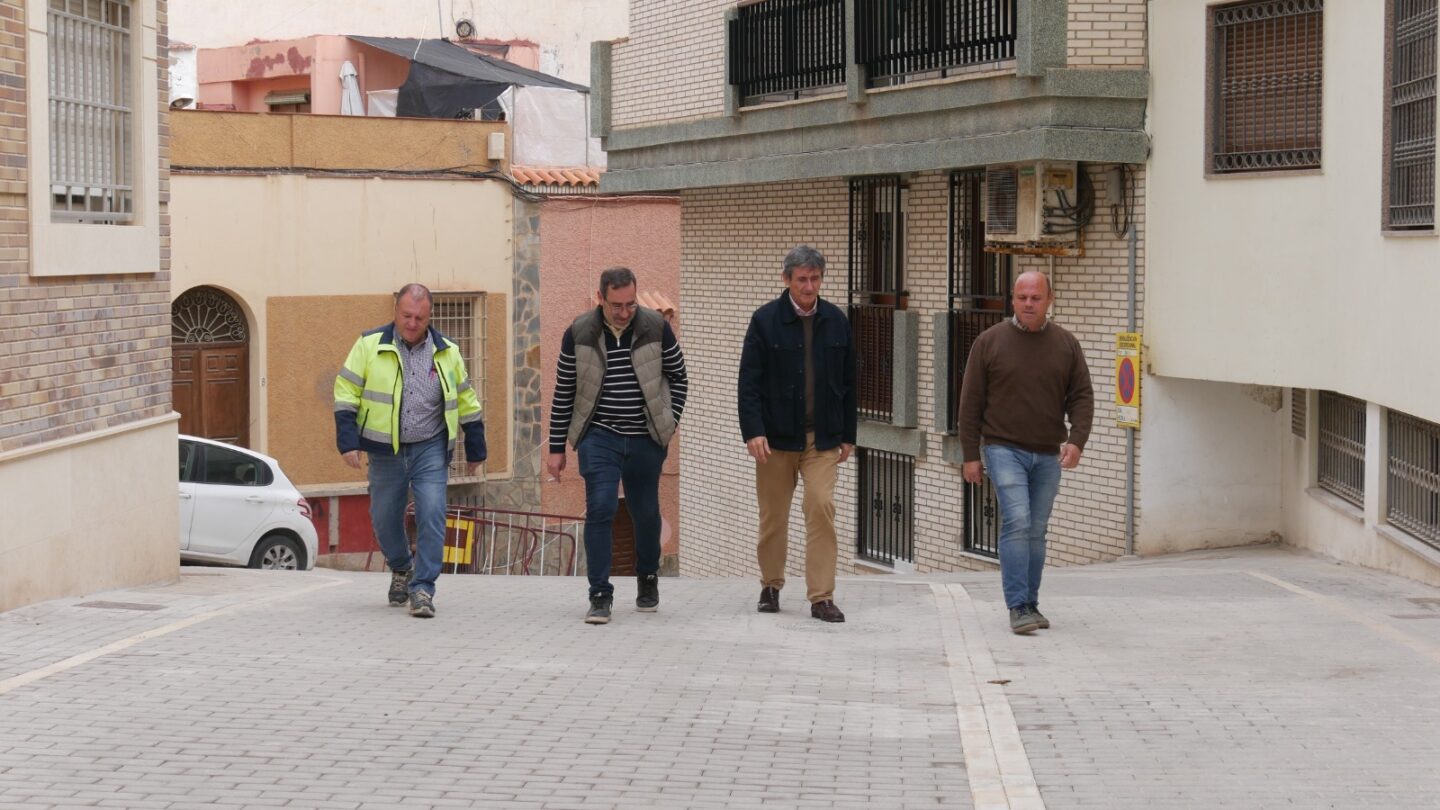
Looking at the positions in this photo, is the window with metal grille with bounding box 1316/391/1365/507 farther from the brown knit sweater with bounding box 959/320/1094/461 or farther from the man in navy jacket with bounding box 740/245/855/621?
the man in navy jacket with bounding box 740/245/855/621

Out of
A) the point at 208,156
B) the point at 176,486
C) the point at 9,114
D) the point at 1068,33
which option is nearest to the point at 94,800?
the point at 9,114

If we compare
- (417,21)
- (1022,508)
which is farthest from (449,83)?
(1022,508)

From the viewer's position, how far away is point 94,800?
5.95 m

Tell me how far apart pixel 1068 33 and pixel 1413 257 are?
4.57m

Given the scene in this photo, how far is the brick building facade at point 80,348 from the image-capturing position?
10.1 m

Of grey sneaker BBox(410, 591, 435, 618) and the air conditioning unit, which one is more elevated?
the air conditioning unit

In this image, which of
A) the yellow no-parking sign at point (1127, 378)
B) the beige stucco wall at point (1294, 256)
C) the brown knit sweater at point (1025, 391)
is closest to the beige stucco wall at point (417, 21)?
the yellow no-parking sign at point (1127, 378)

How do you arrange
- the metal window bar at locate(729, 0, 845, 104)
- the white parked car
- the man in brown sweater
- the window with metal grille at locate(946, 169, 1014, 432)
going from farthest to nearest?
the metal window bar at locate(729, 0, 845, 104) → the white parked car → the window with metal grille at locate(946, 169, 1014, 432) → the man in brown sweater

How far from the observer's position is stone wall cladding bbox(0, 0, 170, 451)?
10.0m

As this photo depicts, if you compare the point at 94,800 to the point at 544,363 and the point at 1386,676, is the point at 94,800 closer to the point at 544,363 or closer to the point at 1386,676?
the point at 1386,676

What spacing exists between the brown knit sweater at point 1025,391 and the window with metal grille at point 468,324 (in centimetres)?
1861

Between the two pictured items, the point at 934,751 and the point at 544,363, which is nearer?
the point at 934,751

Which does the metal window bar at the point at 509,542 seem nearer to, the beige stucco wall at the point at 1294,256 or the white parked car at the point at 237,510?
the white parked car at the point at 237,510

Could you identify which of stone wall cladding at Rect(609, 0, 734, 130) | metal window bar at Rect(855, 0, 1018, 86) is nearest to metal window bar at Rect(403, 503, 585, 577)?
stone wall cladding at Rect(609, 0, 734, 130)
